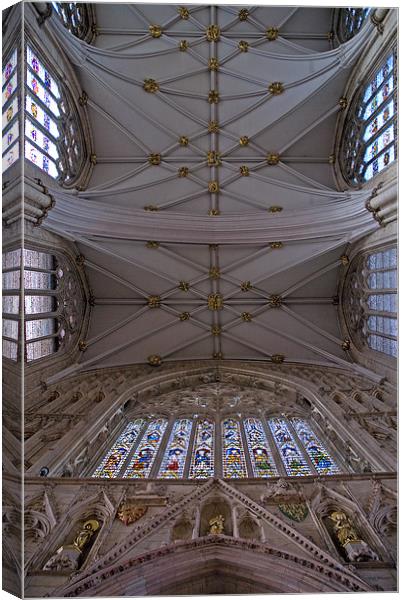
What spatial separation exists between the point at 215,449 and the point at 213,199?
684 centimetres

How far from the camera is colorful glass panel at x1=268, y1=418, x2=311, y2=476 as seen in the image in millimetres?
7172

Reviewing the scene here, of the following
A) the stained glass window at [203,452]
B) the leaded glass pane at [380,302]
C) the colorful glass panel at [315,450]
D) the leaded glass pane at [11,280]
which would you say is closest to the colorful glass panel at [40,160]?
the leaded glass pane at [11,280]

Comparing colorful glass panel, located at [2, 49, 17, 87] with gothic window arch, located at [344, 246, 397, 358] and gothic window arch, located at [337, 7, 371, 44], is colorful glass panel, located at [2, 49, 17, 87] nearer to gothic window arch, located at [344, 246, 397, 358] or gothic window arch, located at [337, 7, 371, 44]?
gothic window arch, located at [337, 7, 371, 44]

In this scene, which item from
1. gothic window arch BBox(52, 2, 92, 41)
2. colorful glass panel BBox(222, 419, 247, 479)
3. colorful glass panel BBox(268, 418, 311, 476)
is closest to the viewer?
gothic window arch BBox(52, 2, 92, 41)

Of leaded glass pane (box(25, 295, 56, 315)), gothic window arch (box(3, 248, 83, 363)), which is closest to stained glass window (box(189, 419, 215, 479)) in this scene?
gothic window arch (box(3, 248, 83, 363))

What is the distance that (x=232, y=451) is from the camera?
7898mm

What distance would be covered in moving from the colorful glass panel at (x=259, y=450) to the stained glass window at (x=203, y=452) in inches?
26.7

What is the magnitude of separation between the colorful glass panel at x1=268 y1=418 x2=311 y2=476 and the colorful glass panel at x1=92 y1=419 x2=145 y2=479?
271cm

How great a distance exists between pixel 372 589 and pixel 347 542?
1083mm

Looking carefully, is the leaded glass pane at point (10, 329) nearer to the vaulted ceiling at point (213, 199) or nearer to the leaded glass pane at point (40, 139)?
the leaded glass pane at point (40, 139)

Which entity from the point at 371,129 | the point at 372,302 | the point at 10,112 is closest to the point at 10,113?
the point at 10,112

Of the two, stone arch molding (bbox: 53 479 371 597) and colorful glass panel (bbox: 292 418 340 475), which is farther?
colorful glass panel (bbox: 292 418 340 475)

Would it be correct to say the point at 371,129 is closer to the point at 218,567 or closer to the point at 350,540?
the point at 350,540

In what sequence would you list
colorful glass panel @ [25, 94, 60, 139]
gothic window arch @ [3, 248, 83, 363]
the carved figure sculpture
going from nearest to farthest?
the carved figure sculpture < colorful glass panel @ [25, 94, 60, 139] < gothic window arch @ [3, 248, 83, 363]
